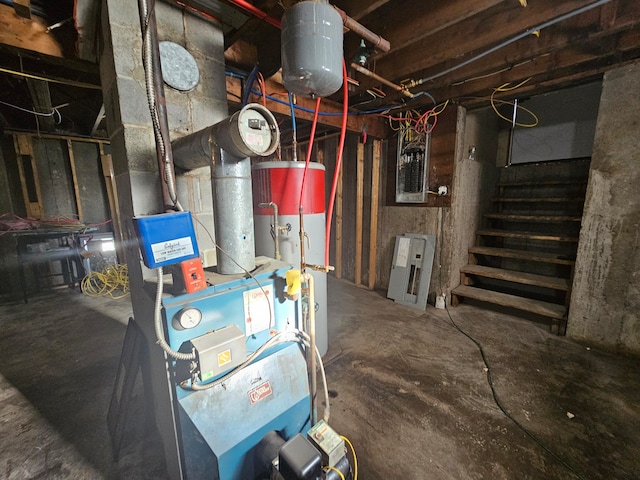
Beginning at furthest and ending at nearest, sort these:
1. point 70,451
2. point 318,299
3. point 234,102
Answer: point 234,102 → point 318,299 → point 70,451

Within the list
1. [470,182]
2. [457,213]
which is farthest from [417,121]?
[457,213]

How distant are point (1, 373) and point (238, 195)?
8.26 feet

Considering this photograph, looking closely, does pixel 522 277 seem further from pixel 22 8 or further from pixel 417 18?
pixel 22 8

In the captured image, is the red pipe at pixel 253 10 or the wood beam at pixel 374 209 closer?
the red pipe at pixel 253 10

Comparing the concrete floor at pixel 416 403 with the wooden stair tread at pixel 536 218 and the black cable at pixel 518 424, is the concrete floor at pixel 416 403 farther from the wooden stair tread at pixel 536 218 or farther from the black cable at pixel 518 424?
the wooden stair tread at pixel 536 218

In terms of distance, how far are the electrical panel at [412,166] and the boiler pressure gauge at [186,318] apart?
2.76 metres

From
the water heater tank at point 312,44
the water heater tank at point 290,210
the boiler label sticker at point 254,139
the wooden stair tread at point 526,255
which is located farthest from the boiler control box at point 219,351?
the wooden stair tread at point 526,255

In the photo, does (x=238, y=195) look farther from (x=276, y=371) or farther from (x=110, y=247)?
(x=110, y=247)

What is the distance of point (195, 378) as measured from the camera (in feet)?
2.52

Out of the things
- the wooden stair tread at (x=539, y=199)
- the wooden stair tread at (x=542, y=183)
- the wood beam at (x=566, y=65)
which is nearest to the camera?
the wood beam at (x=566, y=65)

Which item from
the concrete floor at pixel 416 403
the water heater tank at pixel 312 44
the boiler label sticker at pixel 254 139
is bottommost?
the concrete floor at pixel 416 403

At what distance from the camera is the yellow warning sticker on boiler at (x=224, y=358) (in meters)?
0.78

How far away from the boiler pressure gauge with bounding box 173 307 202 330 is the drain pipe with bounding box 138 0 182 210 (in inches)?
13.3

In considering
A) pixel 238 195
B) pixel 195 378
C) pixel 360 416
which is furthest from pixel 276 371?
pixel 360 416
